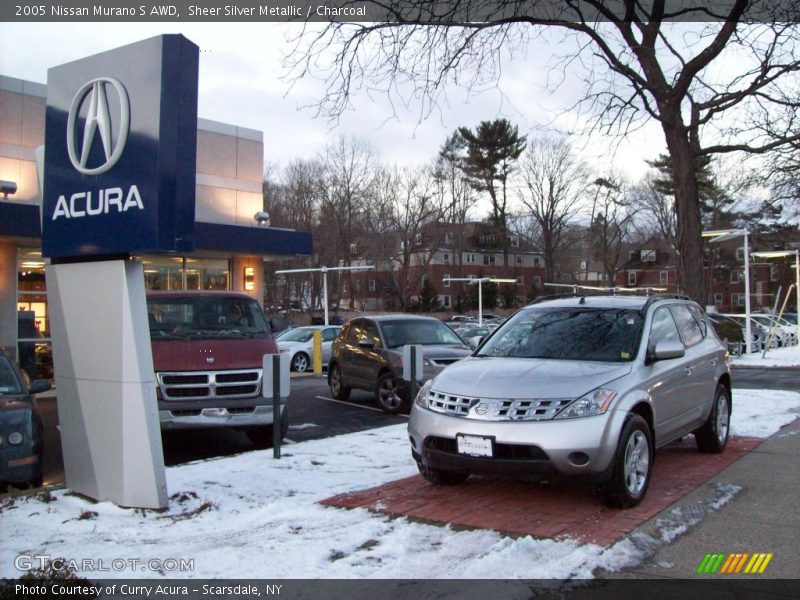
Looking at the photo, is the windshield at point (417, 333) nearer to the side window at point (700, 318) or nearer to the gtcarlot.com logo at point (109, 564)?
the side window at point (700, 318)

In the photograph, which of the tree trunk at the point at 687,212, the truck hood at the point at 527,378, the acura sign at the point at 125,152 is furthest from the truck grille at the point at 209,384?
the tree trunk at the point at 687,212

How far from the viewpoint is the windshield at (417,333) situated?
13188 millimetres

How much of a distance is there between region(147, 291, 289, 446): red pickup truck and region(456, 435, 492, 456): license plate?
3.77 metres

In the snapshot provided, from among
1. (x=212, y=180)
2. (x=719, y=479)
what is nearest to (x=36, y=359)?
(x=212, y=180)

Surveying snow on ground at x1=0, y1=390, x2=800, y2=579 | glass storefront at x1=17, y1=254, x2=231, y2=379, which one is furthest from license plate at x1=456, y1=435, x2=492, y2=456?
glass storefront at x1=17, y1=254, x2=231, y2=379

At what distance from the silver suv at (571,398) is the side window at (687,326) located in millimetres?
36

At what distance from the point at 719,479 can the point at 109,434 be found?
5379 millimetres

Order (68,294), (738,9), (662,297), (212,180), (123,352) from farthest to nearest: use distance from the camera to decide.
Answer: (212,180) < (738,9) < (662,297) < (68,294) < (123,352)

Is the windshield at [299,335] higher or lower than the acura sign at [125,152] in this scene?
lower

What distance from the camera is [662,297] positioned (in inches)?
303

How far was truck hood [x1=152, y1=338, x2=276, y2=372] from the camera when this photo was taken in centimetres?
898

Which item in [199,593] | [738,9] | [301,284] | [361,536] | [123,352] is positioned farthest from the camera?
[301,284]

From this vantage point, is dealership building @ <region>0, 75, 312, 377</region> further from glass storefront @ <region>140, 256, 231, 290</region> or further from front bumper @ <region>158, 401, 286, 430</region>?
front bumper @ <region>158, 401, 286, 430</region>

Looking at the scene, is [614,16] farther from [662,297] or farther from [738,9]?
[662,297]
